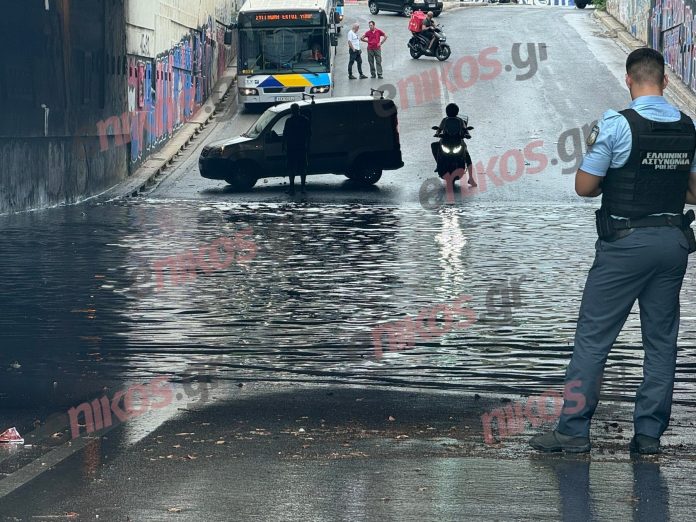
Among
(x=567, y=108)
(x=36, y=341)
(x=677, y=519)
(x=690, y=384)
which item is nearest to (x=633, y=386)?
(x=690, y=384)

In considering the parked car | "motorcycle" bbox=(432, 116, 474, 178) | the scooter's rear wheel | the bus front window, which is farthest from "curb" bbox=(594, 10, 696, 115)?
the bus front window

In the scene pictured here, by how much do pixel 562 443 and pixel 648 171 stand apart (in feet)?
4.26

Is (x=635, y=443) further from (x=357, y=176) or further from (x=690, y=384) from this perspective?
(x=357, y=176)

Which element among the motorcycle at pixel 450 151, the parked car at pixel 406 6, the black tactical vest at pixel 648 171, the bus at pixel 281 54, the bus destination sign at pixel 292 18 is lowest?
the motorcycle at pixel 450 151

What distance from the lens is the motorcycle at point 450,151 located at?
26.9 metres

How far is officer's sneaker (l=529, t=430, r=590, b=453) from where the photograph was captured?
Answer: 21.0 feet

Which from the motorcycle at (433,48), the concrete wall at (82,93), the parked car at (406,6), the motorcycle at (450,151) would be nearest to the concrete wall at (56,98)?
the concrete wall at (82,93)

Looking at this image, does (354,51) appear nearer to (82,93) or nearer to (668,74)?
(668,74)

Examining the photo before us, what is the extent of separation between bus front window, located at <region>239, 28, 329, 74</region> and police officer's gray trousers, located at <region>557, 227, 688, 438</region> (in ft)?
108

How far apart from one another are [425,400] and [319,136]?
805 inches

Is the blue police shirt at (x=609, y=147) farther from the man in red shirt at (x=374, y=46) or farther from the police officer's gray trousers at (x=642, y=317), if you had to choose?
the man in red shirt at (x=374, y=46)

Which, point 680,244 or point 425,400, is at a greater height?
point 680,244

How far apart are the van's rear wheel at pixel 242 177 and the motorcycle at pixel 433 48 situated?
68.1ft

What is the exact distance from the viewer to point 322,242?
17812mm
